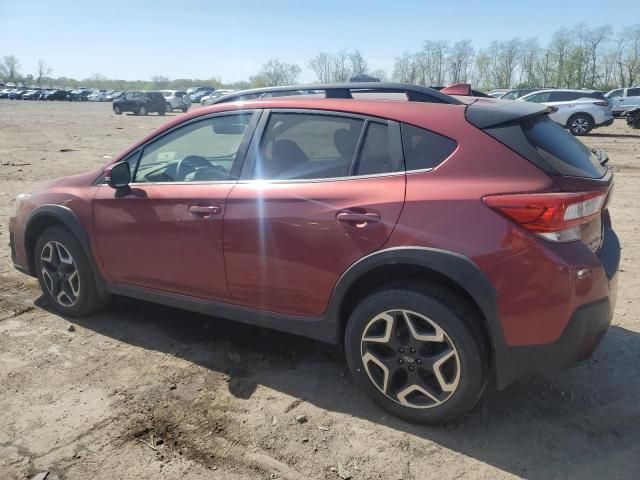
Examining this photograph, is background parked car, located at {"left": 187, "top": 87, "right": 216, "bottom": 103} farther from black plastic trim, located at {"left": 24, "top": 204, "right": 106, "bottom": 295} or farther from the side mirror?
the side mirror

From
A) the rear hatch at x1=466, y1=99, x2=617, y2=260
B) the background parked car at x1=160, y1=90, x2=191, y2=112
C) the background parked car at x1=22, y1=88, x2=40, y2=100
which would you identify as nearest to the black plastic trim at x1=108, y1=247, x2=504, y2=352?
the rear hatch at x1=466, y1=99, x2=617, y2=260

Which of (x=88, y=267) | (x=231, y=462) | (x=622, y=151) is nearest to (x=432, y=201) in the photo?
(x=231, y=462)

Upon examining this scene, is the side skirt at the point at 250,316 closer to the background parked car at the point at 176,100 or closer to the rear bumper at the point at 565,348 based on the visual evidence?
the rear bumper at the point at 565,348

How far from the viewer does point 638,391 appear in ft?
10.3

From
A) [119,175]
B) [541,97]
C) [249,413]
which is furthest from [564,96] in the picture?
[249,413]

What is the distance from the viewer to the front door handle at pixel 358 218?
2.73 m

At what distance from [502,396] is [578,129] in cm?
1945

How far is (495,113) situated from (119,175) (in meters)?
2.42

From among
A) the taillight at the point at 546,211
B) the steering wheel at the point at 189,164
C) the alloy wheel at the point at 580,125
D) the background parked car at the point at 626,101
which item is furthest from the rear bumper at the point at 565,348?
the background parked car at the point at 626,101

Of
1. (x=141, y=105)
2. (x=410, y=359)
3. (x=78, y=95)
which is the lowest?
(x=410, y=359)

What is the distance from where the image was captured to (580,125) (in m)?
19.8

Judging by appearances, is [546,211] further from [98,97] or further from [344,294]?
[98,97]

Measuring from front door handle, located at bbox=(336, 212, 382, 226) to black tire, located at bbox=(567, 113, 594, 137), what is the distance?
19391mm

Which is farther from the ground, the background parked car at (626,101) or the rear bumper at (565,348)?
the background parked car at (626,101)
